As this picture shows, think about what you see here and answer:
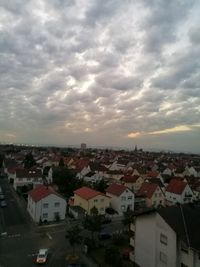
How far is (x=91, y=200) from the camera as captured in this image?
48.9 meters

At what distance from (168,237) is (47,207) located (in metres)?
24.3

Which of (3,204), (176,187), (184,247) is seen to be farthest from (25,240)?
(176,187)

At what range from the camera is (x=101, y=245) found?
3353 cm

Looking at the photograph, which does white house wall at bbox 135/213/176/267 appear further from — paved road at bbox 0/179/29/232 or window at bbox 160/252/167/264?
paved road at bbox 0/179/29/232

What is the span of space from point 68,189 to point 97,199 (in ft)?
41.5

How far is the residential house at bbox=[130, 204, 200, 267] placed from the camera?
22.6 meters

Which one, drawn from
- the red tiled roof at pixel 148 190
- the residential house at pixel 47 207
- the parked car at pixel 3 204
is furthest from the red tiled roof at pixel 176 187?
the parked car at pixel 3 204

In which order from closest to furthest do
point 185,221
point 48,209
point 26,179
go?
1. point 185,221
2. point 48,209
3. point 26,179

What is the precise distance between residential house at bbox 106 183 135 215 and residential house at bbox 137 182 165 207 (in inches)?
210

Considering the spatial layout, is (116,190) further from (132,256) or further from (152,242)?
(152,242)

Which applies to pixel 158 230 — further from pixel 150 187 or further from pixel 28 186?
pixel 28 186

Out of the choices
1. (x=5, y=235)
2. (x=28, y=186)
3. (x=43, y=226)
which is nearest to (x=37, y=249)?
(x=5, y=235)

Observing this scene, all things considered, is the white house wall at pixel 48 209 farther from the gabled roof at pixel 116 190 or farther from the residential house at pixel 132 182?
the residential house at pixel 132 182

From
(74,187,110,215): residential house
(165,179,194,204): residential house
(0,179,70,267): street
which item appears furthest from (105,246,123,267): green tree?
(165,179,194,204): residential house
